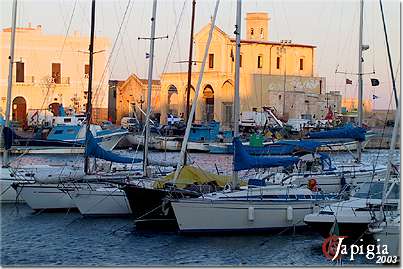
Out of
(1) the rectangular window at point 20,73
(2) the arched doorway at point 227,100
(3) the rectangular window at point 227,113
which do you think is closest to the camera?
(1) the rectangular window at point 20,73

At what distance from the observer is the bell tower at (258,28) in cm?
7706

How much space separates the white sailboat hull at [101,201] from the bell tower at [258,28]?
51.7 metres

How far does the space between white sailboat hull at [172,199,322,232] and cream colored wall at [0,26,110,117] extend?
152 ft

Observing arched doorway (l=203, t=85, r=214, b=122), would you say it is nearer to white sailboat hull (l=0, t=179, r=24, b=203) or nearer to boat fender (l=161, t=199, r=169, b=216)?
white sailboat hull (l=0, t=179, r=24, b=203)

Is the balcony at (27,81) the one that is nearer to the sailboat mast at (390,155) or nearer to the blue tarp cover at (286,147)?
the blue tarp cover at (286,147)

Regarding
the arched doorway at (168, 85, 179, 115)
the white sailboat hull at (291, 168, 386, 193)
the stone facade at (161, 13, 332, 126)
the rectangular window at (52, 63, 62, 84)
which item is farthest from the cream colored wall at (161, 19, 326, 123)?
the white sailboat hull at (291, 168, 386, 193)

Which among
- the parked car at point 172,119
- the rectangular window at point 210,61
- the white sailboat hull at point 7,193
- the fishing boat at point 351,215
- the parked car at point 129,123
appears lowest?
the white sailboat hull at point 7,193

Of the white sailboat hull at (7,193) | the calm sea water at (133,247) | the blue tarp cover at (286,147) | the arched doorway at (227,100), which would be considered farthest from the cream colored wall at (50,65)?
the calm sea water at (133,247)

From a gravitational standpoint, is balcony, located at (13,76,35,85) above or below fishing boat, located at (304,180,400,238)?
above

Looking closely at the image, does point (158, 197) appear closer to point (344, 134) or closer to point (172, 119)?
point (344, 134)

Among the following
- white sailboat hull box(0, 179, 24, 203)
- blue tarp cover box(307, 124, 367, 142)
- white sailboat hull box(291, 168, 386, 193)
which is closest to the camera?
white sailboat hull box(291, 168, 386, 193)

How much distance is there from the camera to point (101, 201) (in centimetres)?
2661

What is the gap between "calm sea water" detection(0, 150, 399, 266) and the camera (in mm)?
20516

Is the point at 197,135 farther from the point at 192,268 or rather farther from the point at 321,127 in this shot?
the point at 192,268
